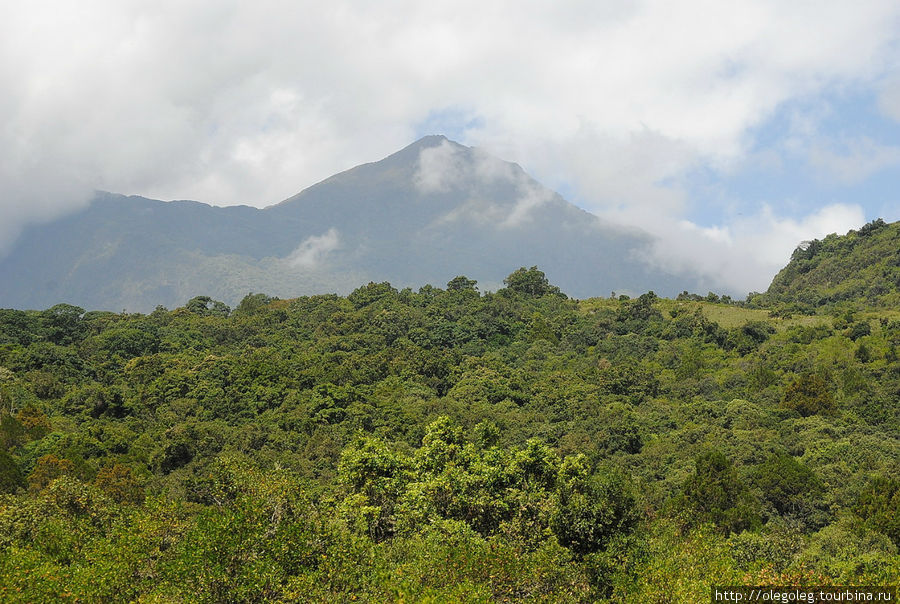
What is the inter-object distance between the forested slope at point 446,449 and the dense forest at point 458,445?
146mm

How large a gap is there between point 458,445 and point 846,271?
8319cm

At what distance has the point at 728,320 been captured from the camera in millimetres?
75938

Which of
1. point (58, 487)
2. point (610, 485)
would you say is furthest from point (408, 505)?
point (58, 487)

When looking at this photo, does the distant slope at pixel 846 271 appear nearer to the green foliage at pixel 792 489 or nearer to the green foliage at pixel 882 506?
the green foliage at pixel 792 489

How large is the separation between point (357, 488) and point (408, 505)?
3391mm

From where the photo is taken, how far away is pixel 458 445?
29266 millimetres

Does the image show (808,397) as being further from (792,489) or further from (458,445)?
(458,445)

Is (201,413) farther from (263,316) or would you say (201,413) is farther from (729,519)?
(729,519)

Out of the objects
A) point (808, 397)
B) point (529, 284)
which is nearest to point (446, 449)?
point (808, 397)

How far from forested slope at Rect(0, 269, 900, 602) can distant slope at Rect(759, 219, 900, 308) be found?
15377 mm

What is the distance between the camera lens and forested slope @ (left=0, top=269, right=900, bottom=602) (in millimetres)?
18531

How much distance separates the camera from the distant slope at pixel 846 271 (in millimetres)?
83981

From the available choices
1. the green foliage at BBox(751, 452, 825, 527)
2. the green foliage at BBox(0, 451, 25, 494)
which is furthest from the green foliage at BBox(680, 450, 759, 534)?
the green foliage at BBox(0, 451, 25, 494)

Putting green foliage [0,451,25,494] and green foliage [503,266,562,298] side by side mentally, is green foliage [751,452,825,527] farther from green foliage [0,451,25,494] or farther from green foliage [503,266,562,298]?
green foliage [503,266,562,298]
